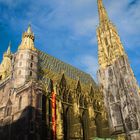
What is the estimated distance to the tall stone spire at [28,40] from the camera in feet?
118

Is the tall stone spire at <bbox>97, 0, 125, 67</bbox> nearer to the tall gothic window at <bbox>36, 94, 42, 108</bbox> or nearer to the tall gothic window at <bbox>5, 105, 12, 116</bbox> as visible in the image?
the tall gothic window at <bbox>36, 94, 42, 108</bbox>

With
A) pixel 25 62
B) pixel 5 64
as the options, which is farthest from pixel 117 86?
pixel 5 64

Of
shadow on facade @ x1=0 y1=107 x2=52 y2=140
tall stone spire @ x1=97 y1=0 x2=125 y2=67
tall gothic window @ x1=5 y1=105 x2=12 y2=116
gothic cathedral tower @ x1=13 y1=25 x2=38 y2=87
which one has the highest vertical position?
tall stone spire @ x1=97 y1=0 x2=125 y2=67

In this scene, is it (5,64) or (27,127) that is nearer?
(27,127)

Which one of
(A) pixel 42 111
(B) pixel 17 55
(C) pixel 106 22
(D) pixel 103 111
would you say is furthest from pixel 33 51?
(C) pixel 106 22

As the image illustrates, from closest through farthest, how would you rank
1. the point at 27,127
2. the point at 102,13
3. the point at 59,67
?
the point at 27,127, the point at 59,67, the point at 102,13

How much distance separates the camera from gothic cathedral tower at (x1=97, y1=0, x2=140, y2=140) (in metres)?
39.2

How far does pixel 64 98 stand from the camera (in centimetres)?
3553

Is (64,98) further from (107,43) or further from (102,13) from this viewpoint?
(102,13)

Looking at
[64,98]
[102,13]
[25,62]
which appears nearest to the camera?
[25,62]

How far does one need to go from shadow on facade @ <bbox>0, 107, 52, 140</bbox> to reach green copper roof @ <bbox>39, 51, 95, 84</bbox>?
1325 cm

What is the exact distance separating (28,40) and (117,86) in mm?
21319

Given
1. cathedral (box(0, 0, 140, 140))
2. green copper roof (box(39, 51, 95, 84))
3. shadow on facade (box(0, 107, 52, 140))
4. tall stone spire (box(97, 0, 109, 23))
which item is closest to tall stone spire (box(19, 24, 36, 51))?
cathedral (box(0, 0, 140, 140))

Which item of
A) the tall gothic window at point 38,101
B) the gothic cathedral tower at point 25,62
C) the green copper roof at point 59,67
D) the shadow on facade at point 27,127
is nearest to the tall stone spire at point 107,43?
the green copper roof at point 59,67
